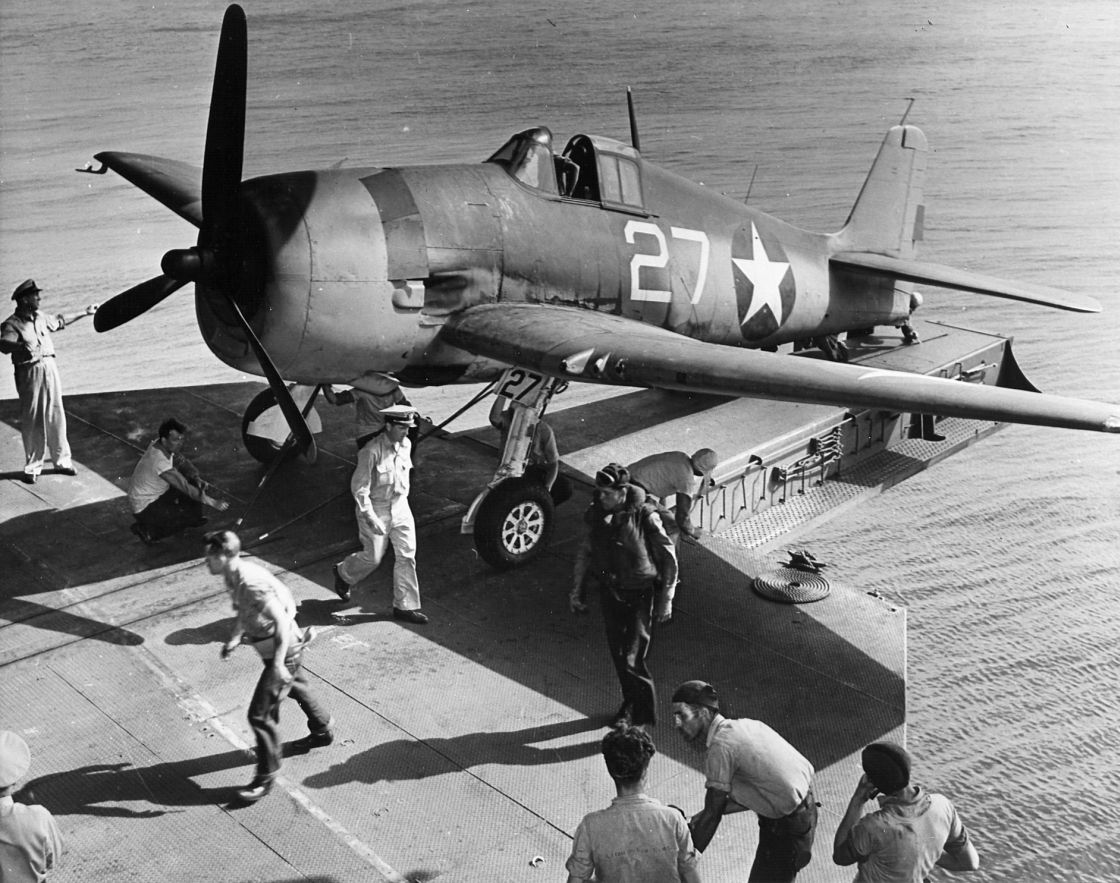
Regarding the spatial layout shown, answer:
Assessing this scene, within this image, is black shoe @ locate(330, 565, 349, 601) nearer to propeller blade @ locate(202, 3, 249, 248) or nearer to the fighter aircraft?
the fighter aircraft

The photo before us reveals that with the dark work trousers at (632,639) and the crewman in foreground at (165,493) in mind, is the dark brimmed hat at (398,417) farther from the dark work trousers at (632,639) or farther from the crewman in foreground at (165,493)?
the crewman in foreground at (165,493)

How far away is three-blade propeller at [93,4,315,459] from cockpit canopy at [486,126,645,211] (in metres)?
2.37

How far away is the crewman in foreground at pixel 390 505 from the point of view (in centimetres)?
725

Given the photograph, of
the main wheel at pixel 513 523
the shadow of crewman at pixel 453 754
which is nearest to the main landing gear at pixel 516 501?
the main wheel at pixel 513 523

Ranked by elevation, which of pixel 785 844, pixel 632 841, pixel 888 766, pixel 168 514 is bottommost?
pixel 168 514

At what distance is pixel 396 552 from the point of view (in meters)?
7.32

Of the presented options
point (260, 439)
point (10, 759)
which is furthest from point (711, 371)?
point (10, 759)

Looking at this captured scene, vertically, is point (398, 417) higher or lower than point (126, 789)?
higher

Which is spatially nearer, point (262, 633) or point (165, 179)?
point (262, 633)

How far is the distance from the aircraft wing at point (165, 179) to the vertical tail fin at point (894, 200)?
7.13 m

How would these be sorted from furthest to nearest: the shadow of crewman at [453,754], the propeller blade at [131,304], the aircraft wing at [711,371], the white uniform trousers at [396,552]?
the propeller blade at [131,304]
the white uniform trousers at [396,552]
the aircraft wing at [711,371]
the shadow of crewman at [453,754]

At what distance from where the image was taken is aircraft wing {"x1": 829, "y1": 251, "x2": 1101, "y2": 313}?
1157 cm

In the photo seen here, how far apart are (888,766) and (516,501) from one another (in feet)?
14.5

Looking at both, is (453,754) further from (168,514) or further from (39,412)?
(39,412)
